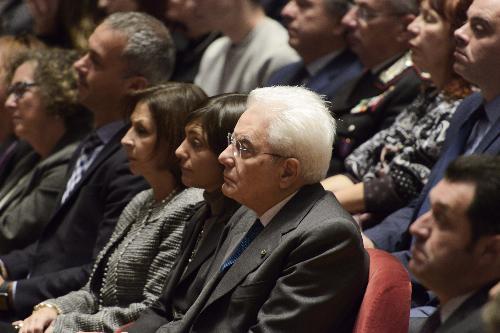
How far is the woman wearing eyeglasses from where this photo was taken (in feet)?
15.7

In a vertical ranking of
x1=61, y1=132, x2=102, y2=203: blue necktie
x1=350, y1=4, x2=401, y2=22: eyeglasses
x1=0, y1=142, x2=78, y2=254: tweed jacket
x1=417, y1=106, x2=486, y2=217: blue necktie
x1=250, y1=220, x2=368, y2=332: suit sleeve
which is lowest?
x1=0, y1=142, x2=78, y2=254: tweed jacket

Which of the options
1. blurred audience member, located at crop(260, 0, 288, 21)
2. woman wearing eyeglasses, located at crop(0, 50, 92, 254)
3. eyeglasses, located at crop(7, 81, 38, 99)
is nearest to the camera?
woman wearing eyeglasses, located at crop(0, 50, 92, 254)

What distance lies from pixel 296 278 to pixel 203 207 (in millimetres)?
759

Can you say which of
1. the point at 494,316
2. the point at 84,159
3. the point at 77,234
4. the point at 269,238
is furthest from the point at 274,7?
the point at 494,316

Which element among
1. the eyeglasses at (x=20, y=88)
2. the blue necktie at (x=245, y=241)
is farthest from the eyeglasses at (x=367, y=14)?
the blue necktie at (x=245, y=241)

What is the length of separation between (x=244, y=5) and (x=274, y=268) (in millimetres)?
2895

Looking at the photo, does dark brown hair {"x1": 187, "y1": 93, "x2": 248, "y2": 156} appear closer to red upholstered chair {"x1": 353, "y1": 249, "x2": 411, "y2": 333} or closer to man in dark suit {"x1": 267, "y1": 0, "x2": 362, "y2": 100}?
red upholstered chair {"x1": 353, "y1": 249, "x2": 411, "y2": 333}

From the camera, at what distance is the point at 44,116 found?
4906 mm

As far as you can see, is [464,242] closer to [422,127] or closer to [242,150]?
[242,150]

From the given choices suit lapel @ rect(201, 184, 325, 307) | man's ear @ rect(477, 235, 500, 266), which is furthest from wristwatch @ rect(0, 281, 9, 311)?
man's ear @ rect(477, 235, 500, 266)

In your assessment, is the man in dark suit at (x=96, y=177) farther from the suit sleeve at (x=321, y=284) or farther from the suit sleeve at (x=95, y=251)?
the suit sleeve at (x=321, y=284)

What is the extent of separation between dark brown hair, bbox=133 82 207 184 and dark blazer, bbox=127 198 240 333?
0.36 meters

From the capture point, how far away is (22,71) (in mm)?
5000

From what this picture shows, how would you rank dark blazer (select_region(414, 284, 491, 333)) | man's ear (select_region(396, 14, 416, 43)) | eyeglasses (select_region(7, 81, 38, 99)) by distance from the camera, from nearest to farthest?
dark blazer (select_region(414, 284, 491, 333))
man's ear (select_region(396, 14, 416, 43))
eyeglasses (select_region(7, 81, 38, 99))
